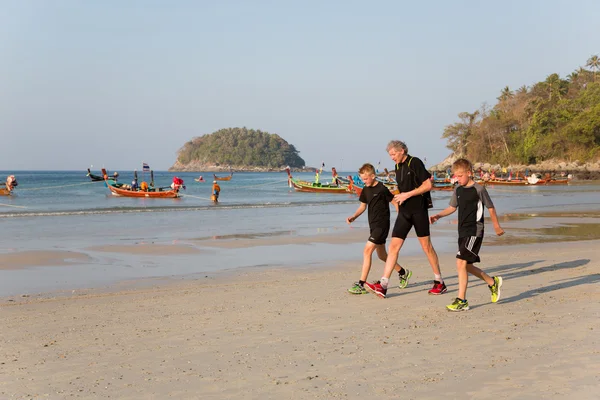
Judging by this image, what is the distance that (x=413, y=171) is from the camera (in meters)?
7.84

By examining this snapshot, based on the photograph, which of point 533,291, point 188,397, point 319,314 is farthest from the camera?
point 533,291

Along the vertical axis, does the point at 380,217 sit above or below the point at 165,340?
above

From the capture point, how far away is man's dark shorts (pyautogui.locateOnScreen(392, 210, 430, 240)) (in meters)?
8.04

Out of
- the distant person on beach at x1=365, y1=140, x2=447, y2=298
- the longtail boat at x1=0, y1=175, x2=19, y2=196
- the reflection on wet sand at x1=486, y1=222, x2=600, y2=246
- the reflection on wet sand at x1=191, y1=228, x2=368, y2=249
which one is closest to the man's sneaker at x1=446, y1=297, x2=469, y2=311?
the distant person on beach at x1=365, y1=140, x2=447, y2=298

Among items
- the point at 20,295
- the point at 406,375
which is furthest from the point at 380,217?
the point at 20,295

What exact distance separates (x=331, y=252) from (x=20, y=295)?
22.6 ft

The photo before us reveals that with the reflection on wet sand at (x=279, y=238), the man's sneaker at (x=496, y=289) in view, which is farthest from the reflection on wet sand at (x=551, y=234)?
the man's sneaker at (x=496, y=289)

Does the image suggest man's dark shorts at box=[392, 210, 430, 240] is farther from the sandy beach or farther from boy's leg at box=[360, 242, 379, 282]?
the sandy beach

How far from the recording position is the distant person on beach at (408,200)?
782 centimetres

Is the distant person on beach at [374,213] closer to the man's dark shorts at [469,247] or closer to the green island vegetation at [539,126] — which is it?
the man's dark shorts at [469,247]

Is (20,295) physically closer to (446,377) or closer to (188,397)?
(188,397)

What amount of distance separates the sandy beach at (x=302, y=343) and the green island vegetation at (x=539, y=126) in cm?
8700

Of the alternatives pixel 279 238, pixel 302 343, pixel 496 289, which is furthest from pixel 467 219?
pixel 279 238

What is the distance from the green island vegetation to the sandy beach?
87.0m
